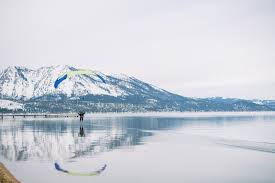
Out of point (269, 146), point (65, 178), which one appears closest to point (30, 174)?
point (65, 178)

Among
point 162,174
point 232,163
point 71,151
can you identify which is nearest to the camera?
point 162,174

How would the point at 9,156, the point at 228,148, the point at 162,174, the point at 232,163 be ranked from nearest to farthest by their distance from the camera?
1. the point at 162,174
2. the point at 232,163
3. the point at 9,156
4. the point at 228,148

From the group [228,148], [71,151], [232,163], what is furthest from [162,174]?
[228,148]

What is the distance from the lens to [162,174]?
118ft

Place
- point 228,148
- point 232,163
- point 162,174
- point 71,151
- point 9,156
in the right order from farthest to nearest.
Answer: point 228,148 < point 71,151 < point 9,156 < point 232,163 < point 162,174

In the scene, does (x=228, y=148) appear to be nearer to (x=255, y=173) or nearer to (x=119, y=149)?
(x=119, y=149)

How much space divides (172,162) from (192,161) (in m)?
2.54

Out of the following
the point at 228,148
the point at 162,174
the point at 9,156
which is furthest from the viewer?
the point at 228,148

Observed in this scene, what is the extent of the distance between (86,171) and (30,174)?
5199mm

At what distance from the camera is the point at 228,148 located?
56.5 meters

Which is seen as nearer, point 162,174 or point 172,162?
point 162,174

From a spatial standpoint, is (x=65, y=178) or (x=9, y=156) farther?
(x=9, y=156)

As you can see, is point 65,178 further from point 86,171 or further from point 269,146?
point 269,146

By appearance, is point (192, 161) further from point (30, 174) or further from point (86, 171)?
point (30, 174)
